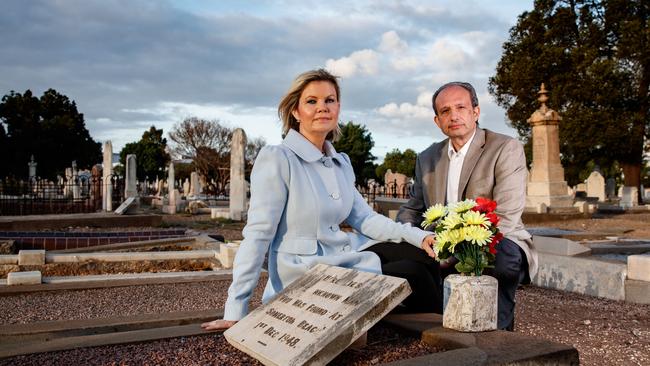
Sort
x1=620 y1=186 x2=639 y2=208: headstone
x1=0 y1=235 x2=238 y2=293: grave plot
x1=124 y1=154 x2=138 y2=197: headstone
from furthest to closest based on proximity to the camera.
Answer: x1=620 y1=186 x2=639 y2=208: headstone, x1=124 y1=154 x2=138 y2=197: headstone, x1=0 y1=235 x2=238 y2=293: grave plot

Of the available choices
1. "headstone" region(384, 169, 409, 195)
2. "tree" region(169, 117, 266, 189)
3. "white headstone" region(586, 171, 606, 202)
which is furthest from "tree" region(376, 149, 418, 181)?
"headstone" region(384, 169, 409, 195)

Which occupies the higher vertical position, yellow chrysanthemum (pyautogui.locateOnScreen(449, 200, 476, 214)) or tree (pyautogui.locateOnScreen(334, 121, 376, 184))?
tree (pyautogui.locateOnScreen(334, 121, 376, 184))

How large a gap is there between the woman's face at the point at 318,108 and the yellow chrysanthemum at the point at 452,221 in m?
0.84

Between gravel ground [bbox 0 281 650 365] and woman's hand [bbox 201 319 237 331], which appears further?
woman's hand [bbox 201 319 237 331]

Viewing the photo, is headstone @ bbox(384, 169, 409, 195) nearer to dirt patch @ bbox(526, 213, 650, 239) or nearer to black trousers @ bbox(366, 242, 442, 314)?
dirt patch @ bbox(526, 213, 650, 239)

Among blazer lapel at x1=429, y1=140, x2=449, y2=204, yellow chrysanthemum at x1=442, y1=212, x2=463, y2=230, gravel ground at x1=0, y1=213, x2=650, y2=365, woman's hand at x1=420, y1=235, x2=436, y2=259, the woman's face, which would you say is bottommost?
gravel ground at x1=0, y1=213, x2=650, y2=365

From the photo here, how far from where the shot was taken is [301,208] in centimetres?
289

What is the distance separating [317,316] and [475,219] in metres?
0.80

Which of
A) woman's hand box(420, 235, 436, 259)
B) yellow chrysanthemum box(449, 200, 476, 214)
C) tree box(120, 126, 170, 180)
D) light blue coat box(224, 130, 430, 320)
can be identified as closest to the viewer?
yellow chrysanthemum box(449, 200, 476, 214)

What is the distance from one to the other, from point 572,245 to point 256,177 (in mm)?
5116

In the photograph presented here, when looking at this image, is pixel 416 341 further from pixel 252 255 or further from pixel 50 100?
pixel 50 100

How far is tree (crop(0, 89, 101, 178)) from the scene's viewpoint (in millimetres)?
44469

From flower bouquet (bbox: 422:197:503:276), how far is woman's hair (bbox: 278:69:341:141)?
95 centimetres

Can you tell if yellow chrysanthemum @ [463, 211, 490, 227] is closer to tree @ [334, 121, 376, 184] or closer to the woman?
the woman
